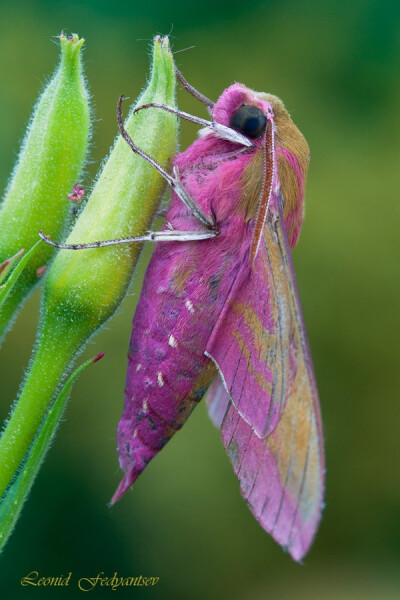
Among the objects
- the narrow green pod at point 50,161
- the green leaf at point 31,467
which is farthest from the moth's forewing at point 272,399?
the narrow green pod at point 50,161

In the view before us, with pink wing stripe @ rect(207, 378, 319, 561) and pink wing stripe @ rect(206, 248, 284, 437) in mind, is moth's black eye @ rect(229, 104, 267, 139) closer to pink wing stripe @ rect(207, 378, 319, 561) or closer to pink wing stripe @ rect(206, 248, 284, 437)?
pink wing stripe @ rect(206, 248, 284, 437)

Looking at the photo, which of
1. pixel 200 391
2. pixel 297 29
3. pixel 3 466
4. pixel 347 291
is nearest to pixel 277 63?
pixel 297 29

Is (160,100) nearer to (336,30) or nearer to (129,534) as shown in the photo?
(129,534)

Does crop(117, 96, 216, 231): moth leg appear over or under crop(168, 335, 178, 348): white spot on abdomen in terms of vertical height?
over

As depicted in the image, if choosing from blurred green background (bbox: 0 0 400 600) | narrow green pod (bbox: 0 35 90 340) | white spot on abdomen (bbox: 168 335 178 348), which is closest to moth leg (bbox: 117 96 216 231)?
narrow green pod (bbox: 0 35 90 340)

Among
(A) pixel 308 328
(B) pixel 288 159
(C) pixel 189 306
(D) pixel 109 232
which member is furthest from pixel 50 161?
(A) pixel 308 328

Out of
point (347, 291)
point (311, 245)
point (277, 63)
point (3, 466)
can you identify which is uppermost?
point (277, 63)

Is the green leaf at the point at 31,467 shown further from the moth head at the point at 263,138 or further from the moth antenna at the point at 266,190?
the moth head at the point at 263,138
